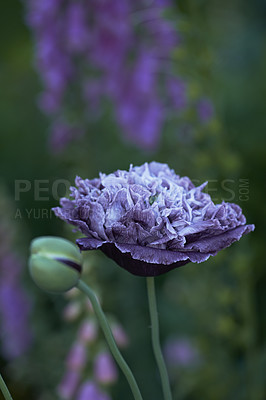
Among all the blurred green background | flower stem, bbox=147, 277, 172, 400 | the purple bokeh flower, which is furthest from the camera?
the purple bokeh flower

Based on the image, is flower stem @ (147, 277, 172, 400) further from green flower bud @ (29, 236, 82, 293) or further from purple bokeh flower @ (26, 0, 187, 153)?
purple bokeh flower @ (26, 0, 187, 153)

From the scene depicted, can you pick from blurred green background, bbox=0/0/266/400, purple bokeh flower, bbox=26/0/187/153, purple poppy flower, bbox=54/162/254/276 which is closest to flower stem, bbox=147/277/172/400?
purple poppy flower, bbox=54/162/254/276

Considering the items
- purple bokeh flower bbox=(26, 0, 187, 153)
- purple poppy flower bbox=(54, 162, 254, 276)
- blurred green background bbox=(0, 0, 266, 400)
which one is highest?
purple bokeh flower bbox=(26, 0, 187, 153)

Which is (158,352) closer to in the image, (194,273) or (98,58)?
(194,273)

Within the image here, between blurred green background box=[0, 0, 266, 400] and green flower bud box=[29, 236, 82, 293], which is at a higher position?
green flower bud box=[29, 236, 82, 293]

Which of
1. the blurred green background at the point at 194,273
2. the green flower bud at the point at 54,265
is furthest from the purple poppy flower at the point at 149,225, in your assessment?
the blurred green background at the point at 194,273

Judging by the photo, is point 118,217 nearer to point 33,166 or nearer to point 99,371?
point 99,371

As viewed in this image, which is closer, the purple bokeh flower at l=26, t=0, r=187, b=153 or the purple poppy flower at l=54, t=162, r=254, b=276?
the purple poppy flower at l=54, t=162, r=254, b=276
